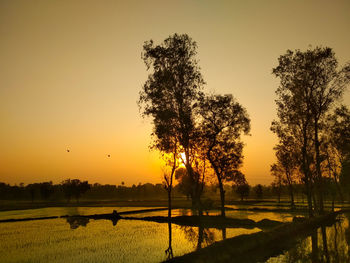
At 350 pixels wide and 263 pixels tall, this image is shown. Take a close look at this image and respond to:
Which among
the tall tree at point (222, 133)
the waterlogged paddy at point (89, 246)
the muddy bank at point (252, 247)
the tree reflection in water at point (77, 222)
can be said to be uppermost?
the tall tree at point (222, 133)

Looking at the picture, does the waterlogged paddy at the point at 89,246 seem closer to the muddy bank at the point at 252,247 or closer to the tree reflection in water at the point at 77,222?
the muddy bank at the point at 252,247

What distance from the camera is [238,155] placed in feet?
178

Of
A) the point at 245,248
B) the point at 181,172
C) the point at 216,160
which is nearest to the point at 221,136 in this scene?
the point at 216,160

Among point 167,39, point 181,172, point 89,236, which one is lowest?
point 89,236

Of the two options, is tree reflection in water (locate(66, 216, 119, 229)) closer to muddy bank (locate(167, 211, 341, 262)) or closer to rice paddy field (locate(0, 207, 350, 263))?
rice paddy field (locate(0, 207, 350, 263))

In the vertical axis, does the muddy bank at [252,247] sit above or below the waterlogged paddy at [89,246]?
above

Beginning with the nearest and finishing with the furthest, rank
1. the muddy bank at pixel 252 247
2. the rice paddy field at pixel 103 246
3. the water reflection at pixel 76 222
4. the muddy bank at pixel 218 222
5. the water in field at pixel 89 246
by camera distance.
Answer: the muddy bank at pixel 252 247 < the rice paddy field at pixel 103 246 < the water in field at pixel 89 246 < the muddy bank at pixel 218 222 < the water reflection at pixel 76 222

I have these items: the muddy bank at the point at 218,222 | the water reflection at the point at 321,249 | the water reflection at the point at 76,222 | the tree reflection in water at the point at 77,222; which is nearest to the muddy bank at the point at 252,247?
the water reflection at the point at 321,249

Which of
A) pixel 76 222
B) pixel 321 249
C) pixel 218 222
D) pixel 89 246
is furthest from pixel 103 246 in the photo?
pixel 76 222

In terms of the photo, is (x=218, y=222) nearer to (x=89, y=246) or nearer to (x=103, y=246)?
(x=103, y=246)

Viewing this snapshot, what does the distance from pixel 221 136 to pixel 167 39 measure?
18.9 metres

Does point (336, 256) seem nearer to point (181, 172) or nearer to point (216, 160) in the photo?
point (216, 160)

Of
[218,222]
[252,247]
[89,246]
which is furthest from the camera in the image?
[218,222]

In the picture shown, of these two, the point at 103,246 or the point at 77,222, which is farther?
the point at 77,222
